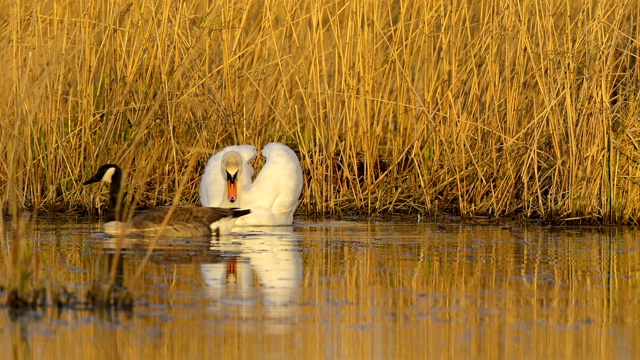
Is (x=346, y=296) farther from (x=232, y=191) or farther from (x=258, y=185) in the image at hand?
(x=258, y=185)

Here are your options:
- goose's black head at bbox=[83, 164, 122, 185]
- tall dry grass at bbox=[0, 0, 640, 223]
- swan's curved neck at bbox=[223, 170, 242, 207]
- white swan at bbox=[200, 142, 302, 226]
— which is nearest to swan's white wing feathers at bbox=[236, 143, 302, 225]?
white swan at bbox=[200, 142, 302, 226]

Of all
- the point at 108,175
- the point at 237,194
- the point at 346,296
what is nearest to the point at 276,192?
the point at 237,194

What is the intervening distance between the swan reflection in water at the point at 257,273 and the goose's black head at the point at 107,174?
3.34 feet

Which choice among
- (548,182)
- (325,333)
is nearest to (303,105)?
(548,182)

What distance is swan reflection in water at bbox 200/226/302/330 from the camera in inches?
265

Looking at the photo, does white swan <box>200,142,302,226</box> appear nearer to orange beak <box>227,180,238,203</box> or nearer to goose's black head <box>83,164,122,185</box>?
orange beak <box>227,180,238,203</box>

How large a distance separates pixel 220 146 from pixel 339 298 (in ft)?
16.3

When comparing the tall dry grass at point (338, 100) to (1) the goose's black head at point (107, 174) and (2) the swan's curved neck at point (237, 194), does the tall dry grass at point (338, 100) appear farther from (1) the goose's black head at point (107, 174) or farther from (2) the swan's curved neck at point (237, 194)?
(2) the swan's curved neck at point (237, 194)

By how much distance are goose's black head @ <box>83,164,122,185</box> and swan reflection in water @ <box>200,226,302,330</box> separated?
1.02m

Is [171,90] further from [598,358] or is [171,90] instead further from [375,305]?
[598,358]

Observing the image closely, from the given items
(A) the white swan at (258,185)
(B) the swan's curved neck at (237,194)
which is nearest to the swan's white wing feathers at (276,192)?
(A) the white swan at (258,185)

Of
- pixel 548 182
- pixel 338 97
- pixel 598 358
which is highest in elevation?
pixel 338 97

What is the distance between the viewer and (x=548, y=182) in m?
11.3

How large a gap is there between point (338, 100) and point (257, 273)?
12.6ft
